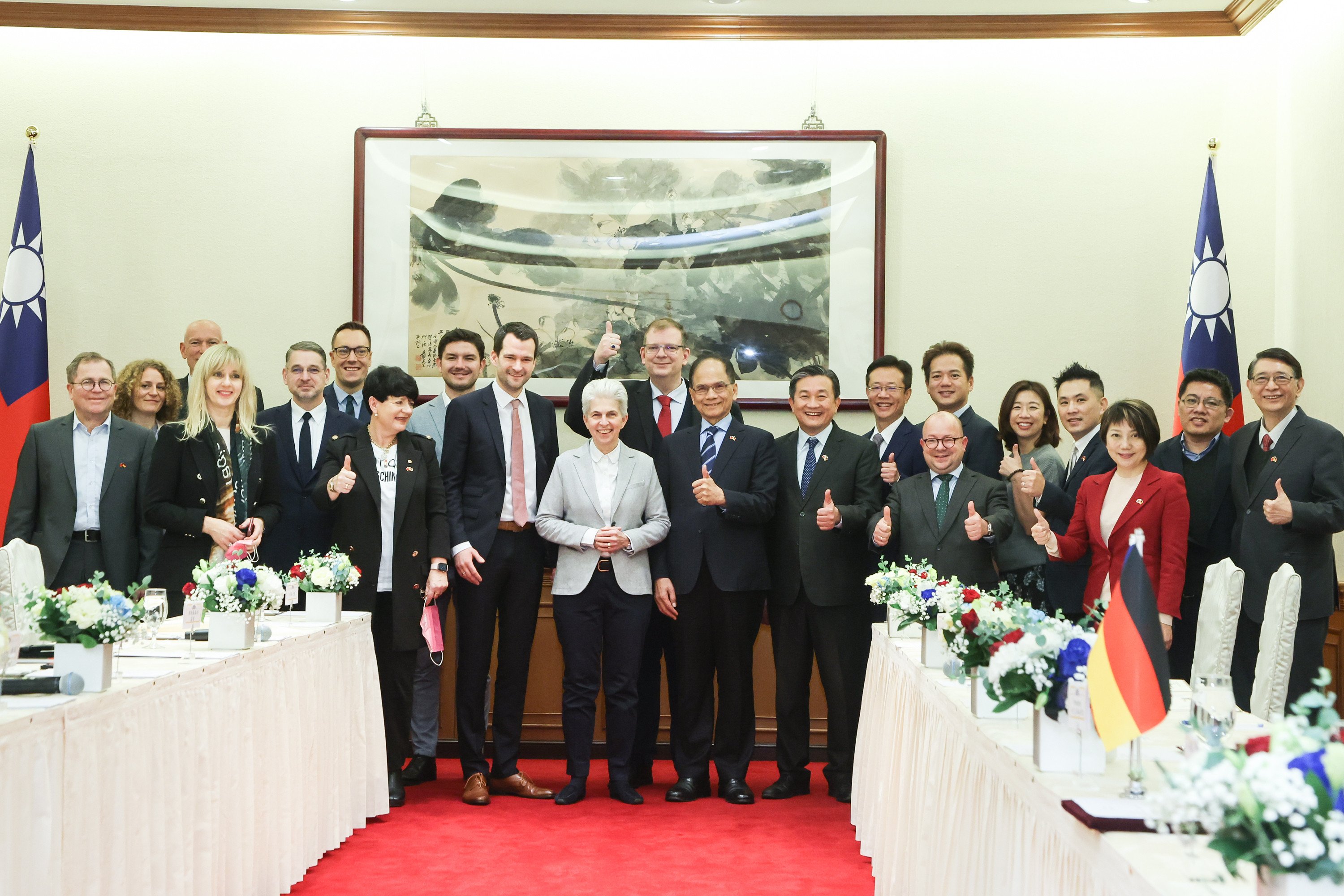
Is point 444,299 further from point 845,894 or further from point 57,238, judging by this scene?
point 845,894

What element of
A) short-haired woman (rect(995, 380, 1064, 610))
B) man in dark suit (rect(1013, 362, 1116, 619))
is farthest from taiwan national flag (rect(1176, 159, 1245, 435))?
short-haired woman (rect(995, 380, 1064, 610))

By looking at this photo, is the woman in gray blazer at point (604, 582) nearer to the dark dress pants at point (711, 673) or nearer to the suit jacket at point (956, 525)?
the dark dress pants at point (711, 673)

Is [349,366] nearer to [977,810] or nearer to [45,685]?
[45,685]

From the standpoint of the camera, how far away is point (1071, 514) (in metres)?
5.04

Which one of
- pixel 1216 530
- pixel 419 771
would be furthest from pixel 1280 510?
pixel 419 771

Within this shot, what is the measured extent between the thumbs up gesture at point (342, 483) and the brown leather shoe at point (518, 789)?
1.43 meters

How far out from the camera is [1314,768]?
1347mm

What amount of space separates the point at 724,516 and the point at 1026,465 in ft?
5.01

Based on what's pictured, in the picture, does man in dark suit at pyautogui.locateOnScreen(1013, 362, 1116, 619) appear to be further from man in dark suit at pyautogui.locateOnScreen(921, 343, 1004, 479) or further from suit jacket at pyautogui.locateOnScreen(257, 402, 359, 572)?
suit jacket at pyautogui.locateOnScreen(257, 402, 359, 572)

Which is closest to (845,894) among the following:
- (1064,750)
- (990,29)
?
(1064,750)

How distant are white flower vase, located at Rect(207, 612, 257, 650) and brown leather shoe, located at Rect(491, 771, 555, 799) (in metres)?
1.79

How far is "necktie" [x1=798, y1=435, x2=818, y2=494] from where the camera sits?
16.5ft

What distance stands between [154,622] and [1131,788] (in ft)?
8.01

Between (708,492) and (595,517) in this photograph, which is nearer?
(708,492)
